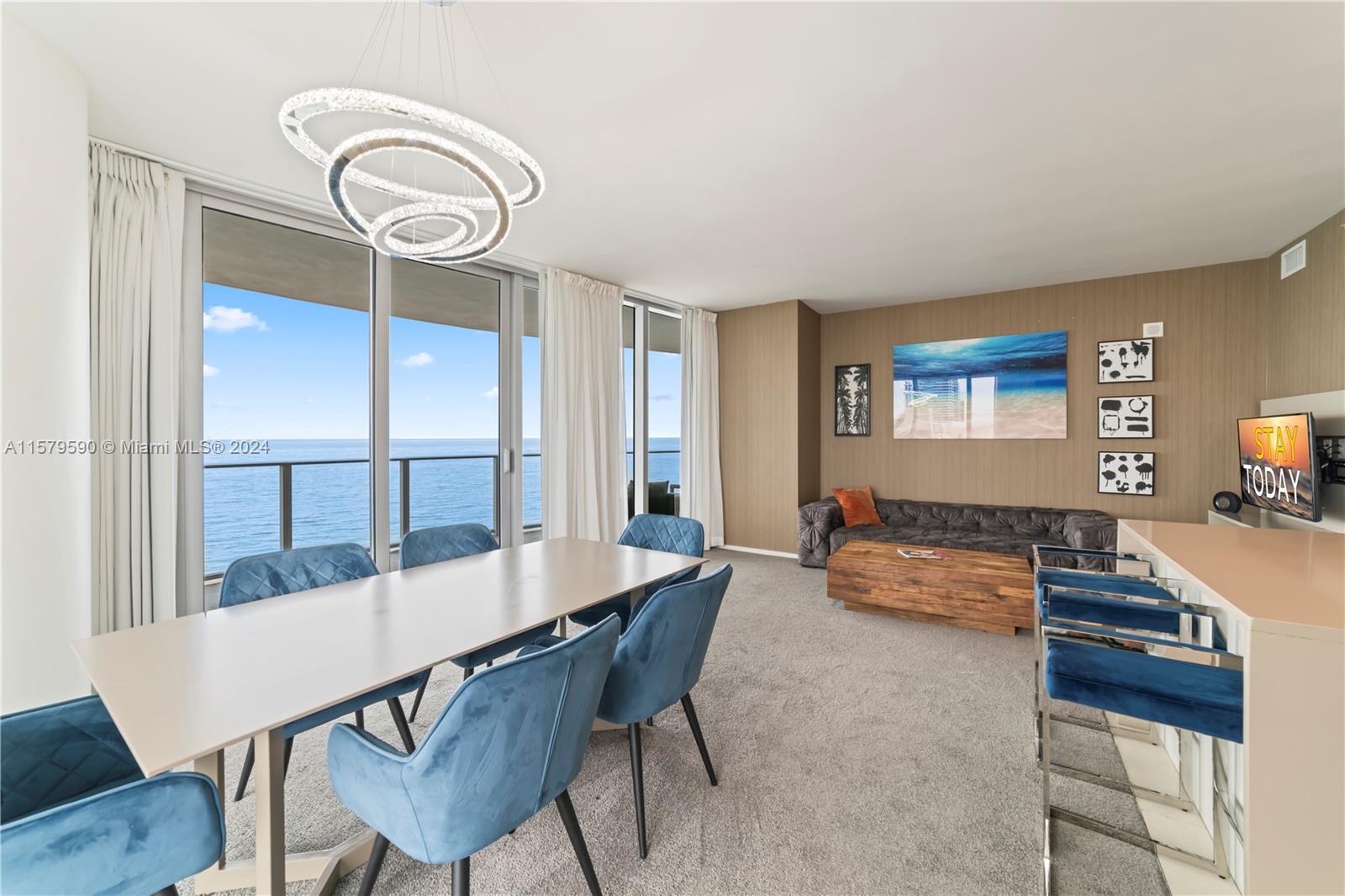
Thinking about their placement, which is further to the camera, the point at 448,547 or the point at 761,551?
the point at 761,551

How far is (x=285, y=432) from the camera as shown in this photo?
3.82 metres

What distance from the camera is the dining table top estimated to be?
1117mm

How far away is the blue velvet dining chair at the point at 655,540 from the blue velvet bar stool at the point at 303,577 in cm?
84

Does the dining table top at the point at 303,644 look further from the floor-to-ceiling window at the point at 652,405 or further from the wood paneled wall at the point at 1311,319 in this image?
the wood paneled wall at the point at 1311,319

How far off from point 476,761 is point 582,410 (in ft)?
12.6

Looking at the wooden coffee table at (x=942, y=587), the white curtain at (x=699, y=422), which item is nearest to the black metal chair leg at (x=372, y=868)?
the wooden coffee table at (x=942, y=587)

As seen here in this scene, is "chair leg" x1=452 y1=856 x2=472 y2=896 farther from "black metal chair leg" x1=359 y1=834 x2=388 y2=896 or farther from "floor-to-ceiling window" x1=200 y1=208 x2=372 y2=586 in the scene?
"floor-to-ceiling window" x1=200 y1=208 x2=372 y2=586

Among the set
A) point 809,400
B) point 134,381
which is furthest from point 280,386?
point 809,400

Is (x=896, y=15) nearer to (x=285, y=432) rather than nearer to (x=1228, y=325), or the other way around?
(x=285, y=432)

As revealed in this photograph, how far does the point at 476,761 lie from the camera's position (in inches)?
44.9

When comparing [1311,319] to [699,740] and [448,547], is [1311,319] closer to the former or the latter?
[699,740]

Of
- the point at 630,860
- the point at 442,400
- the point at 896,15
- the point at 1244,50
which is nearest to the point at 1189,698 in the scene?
the point at 630,860

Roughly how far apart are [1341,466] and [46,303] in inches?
252

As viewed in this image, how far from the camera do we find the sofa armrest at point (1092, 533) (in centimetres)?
435
